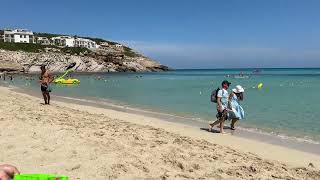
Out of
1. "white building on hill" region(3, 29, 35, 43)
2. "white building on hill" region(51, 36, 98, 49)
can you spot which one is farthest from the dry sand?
"white building on hill" region(51, 36, 98, 49)

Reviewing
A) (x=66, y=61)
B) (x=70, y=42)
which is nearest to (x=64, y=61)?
(x=66, y=61)

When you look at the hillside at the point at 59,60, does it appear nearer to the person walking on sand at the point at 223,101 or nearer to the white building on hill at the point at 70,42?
the white building on hill at the point at 70,42

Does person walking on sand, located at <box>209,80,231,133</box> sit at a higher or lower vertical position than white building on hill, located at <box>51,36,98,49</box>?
lower

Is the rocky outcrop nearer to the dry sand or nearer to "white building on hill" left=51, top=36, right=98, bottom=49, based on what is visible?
"white building on hill" left=51, top=36, right=98, bottom=49

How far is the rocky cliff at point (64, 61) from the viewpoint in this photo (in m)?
107

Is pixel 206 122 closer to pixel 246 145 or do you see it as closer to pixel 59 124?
pixel 246 145

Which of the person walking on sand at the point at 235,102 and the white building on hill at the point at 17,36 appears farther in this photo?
the white building on hill at the point at 17,36

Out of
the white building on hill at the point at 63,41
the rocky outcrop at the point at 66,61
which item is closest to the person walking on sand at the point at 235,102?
the rocky outcrop at the point at 66,61

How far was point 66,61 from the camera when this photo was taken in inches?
4589

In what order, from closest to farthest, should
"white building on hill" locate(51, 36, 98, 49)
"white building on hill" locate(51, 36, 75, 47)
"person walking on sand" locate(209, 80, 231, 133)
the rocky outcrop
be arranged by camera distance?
"person walking on sand" locate(209, 80, 231, 133) < the rocky outcrop < "white building on hill" locate(51, 36, 75, 47) < "white building on hill" locate(51, 36, 98, 49)

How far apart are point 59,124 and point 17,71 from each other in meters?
97.9

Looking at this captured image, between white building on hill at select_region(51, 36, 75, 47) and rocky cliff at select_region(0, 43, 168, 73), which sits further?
white building on hill at select_region(51, 36, 75, 47)

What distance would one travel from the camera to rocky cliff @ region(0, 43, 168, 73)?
107438 millimetres

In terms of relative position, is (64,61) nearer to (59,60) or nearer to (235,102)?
(59,60)
